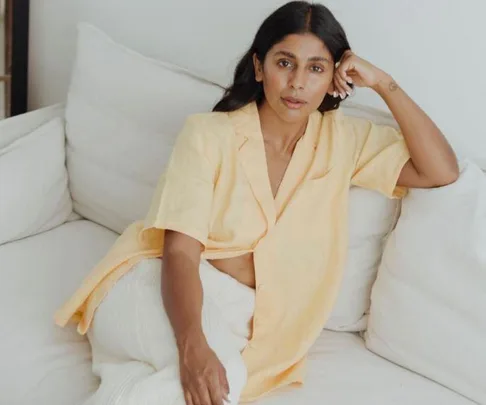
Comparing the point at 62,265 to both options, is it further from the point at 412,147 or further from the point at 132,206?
the point at 412,147

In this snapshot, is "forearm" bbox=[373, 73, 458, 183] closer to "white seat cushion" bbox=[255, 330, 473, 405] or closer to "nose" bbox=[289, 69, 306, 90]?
"nose" bbox=[289, 69, 306, 90]

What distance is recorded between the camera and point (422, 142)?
151 cm

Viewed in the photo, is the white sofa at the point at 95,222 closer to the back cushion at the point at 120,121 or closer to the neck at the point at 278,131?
the back cushion at the point at 120,121

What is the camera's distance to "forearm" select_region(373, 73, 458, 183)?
1507mm

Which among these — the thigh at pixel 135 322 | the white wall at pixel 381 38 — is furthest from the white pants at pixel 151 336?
the white wall at pixel 381 38

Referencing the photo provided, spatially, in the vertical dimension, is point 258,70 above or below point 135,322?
above

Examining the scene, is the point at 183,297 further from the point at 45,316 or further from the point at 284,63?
the point at 284,63

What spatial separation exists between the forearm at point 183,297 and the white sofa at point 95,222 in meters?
0.21

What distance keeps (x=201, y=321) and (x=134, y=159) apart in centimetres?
61

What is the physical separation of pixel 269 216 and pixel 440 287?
36 centimetres

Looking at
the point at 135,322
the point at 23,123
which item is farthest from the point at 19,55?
the point at 135,322

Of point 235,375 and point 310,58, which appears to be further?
point 310,58

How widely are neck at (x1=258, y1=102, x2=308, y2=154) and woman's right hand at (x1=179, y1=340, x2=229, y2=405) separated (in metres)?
0.46

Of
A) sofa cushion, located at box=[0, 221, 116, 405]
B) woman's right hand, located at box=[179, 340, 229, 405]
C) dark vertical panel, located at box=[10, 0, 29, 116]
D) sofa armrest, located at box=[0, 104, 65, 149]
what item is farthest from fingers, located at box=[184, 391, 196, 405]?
dark vertical panel, located at box=[10, 0, 29, 116]
